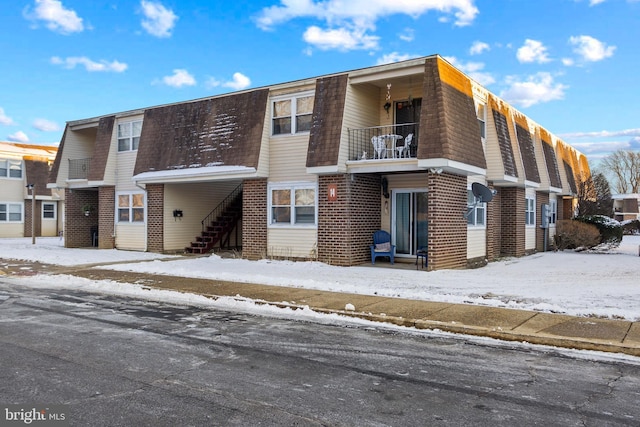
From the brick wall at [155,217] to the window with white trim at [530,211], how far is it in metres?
15.3

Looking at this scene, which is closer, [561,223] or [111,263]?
[111,263]

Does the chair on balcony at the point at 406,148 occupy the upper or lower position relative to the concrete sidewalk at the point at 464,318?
upper

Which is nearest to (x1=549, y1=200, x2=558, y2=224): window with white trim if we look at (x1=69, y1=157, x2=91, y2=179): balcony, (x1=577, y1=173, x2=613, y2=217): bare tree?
(x1=577, y1=173, x2=613, y2=217): bare tree

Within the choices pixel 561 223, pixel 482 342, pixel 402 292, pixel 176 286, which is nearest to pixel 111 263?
pixel 176 286

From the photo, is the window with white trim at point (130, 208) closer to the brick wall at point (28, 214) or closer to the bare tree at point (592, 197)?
the brick wall at point (28, 214)

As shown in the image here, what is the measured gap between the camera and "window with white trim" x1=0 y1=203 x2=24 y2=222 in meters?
34.8

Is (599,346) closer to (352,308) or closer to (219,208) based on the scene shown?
(352,308)

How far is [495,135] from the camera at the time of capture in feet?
60.1

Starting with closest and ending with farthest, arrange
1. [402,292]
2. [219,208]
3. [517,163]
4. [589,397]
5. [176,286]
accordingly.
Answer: [589,397] < [402,292] < [176,286] < [517,163] < [219,208]

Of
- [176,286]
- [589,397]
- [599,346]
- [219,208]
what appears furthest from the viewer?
[219,208]

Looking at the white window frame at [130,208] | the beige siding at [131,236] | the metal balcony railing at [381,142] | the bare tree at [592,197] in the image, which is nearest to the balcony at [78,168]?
the white window frame at [130,208]

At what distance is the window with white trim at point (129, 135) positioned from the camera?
22.4m

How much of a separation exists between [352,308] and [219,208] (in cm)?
1508

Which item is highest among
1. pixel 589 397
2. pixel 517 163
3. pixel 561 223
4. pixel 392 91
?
pixel 392 91
